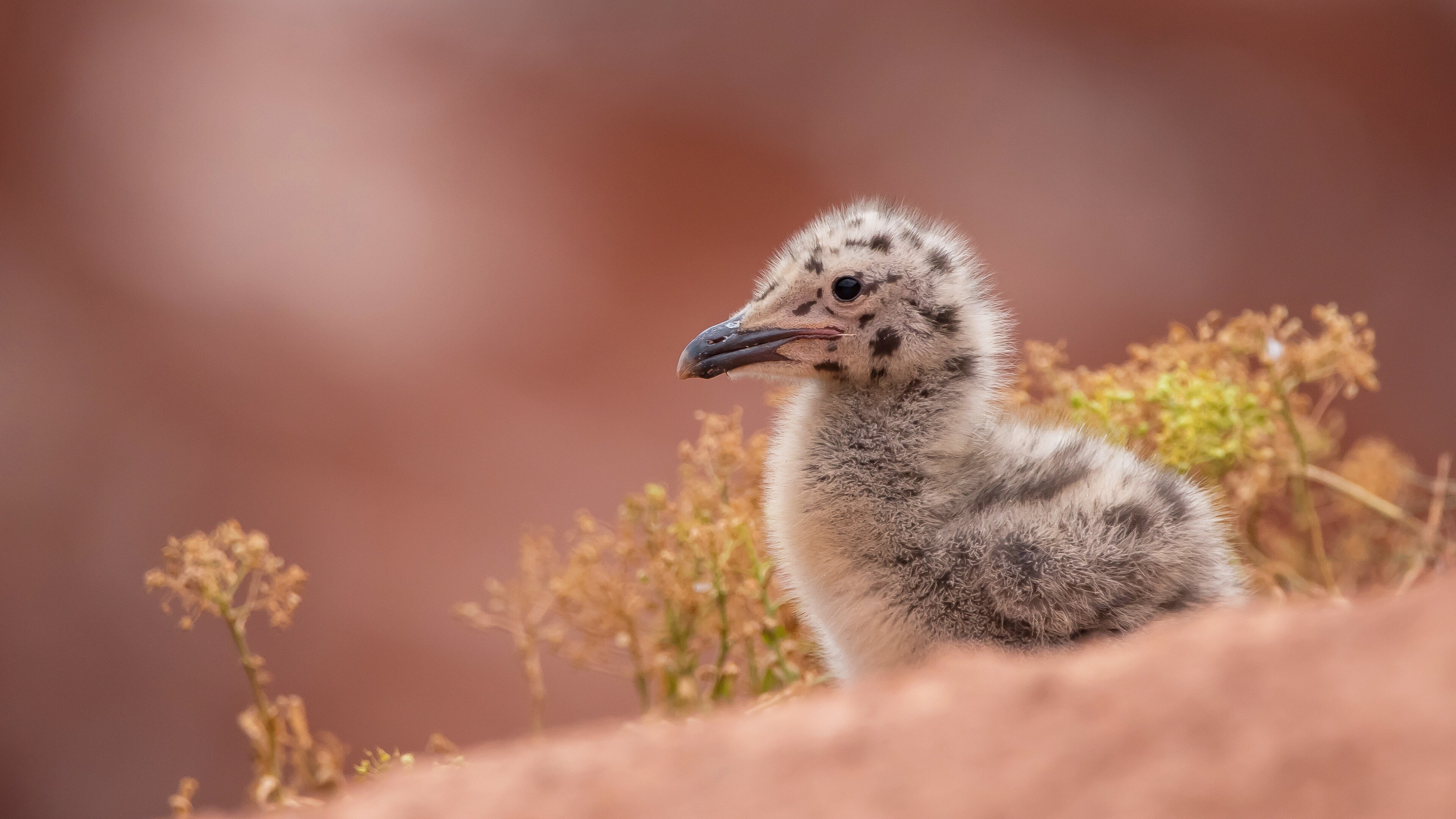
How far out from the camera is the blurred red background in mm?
3039

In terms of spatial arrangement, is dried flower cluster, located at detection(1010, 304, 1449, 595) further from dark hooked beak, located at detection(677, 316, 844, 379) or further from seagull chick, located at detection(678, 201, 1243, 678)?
dark hooked beak, located at detection(677, 316, 844, 379)

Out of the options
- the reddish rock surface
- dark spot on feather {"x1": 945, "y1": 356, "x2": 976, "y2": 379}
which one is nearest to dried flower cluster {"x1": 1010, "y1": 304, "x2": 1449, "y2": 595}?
dark spot on feather {"x1": 945, "y1": 356, "x2": 976, "y2": 379}

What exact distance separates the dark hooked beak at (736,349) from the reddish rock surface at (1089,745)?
0.59 m

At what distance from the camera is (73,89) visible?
124 inches

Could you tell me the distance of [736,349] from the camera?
152 cm

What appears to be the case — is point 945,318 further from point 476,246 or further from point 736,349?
point 476,246

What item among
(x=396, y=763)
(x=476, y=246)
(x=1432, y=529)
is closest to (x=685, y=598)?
(x=396, y=763)

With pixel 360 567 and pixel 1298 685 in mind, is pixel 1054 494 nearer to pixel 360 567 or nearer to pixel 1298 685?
pixel 1298 685

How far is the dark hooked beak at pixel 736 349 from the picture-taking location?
4.94ft

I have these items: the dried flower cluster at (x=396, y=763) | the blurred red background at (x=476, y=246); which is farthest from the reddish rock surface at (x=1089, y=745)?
the blurred red background at (x=476, y=246)

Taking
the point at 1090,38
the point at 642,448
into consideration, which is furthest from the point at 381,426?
the point at 1090,38

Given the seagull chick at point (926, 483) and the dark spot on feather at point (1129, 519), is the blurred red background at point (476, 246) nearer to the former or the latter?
the seagull chick at point (926, 483)

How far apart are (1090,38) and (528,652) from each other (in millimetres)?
2903

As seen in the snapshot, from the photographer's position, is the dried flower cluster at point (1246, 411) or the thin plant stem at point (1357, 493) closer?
the dried flower cluster at point (1246, 411)
